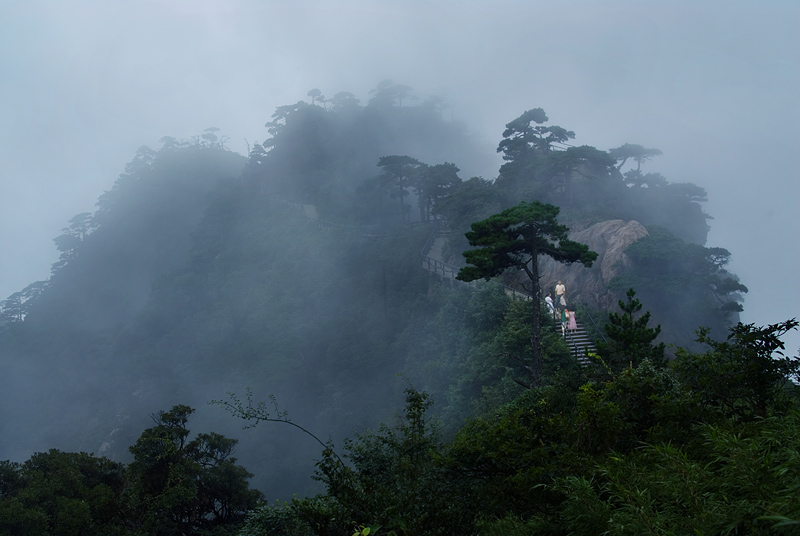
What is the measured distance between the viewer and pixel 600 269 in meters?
24.4

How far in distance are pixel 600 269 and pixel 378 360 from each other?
1628 centimetres

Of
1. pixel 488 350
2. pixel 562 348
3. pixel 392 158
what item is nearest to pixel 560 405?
pixel 562 348

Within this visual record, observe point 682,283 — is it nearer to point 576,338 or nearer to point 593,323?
point 593,323

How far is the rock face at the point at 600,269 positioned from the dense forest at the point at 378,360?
0.46 meters

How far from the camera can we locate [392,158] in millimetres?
40250

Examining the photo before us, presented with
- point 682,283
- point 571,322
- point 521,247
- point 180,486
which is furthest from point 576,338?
point 180,486

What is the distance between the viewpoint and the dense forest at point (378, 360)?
6043mm

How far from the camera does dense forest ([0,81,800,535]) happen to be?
6043 millimetres

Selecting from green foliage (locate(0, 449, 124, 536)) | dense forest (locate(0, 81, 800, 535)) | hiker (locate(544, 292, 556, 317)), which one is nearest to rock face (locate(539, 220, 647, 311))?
dense forest (locate(0, 81, 800, 535))

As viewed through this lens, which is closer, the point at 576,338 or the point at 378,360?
the point at 576,338

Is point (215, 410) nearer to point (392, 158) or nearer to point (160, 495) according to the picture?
point (392, 158)

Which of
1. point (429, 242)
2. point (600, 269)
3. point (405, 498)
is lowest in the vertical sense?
point (405, 498)

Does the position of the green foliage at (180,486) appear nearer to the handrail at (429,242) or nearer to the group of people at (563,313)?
the group of people at (563,313)

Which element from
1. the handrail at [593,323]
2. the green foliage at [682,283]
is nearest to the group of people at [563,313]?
the handrail at [593,323]
